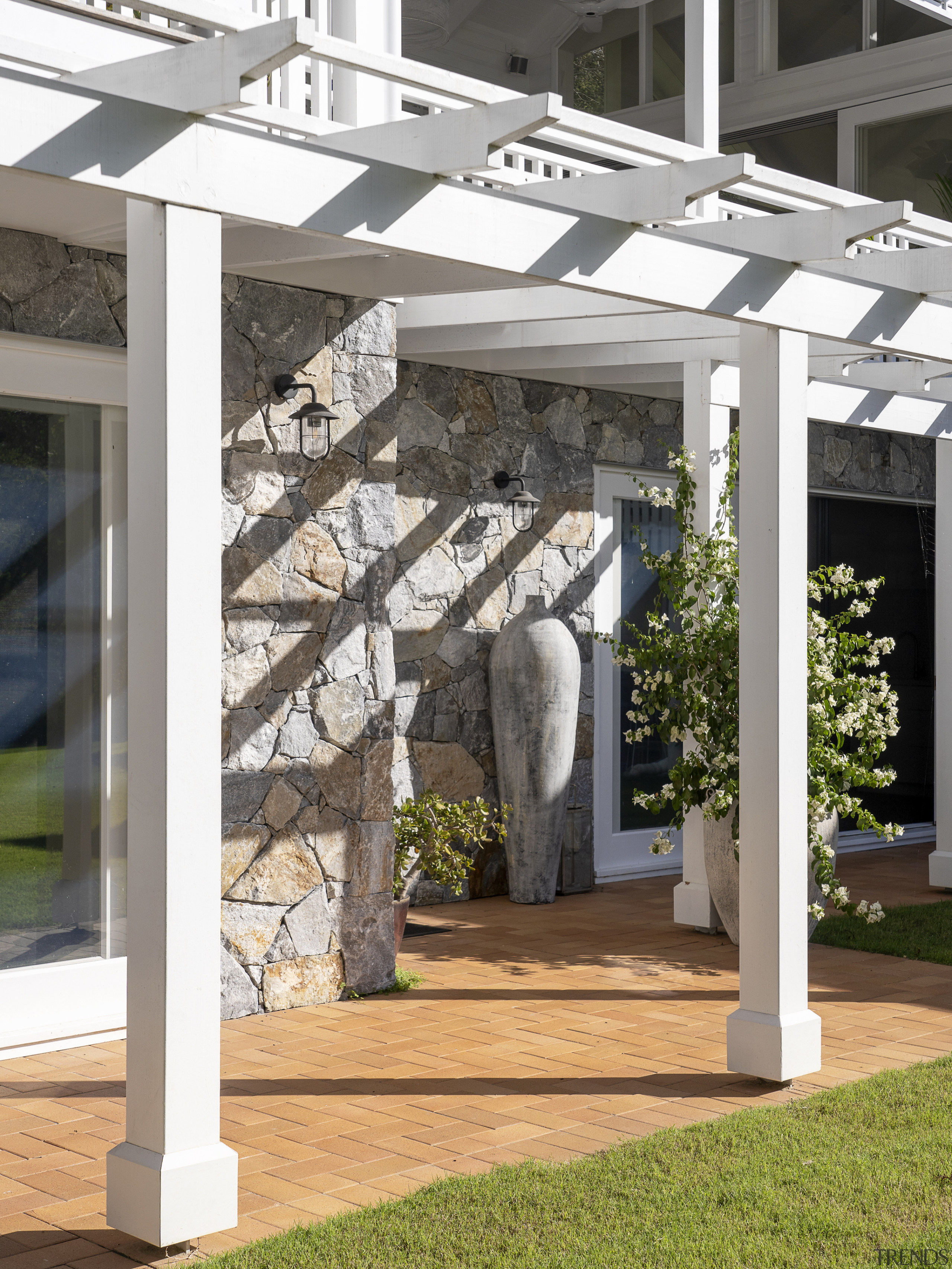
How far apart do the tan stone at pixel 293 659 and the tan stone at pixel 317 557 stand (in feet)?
0.80

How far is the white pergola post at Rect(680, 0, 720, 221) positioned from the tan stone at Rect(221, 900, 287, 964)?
3068mm

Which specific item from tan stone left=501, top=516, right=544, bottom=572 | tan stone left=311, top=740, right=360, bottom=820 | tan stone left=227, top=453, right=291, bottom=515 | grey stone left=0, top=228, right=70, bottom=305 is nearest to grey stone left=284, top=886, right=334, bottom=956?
tan stone left=311, top=740, right=360, bottom=820

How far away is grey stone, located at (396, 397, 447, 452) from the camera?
24.2 ft

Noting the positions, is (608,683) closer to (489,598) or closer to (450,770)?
(489,598)

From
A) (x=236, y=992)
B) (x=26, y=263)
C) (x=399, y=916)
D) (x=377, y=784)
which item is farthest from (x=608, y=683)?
(x=26, y=263)

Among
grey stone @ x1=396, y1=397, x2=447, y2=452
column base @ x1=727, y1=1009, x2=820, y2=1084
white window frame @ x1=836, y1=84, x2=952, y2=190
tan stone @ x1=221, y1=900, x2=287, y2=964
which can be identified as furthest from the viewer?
white window frame @ x1=836, y1=84, x2=952, y2=190

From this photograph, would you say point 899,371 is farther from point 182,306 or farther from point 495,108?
point 182,306

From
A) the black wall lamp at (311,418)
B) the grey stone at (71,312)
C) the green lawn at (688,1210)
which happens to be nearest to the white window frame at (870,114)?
the black wall lamp at (311,418)

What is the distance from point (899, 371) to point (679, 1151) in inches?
185

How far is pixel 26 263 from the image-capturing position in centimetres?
484

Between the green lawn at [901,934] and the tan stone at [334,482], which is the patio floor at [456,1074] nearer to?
the green lawn at [901,934]

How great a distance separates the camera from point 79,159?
2998 millimetres

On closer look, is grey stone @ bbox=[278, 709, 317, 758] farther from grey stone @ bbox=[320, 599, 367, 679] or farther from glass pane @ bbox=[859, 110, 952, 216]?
glass pane @ bbox=[859, 110, 952, 216]

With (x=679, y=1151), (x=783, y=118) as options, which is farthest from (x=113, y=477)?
(x=783, y=118)
